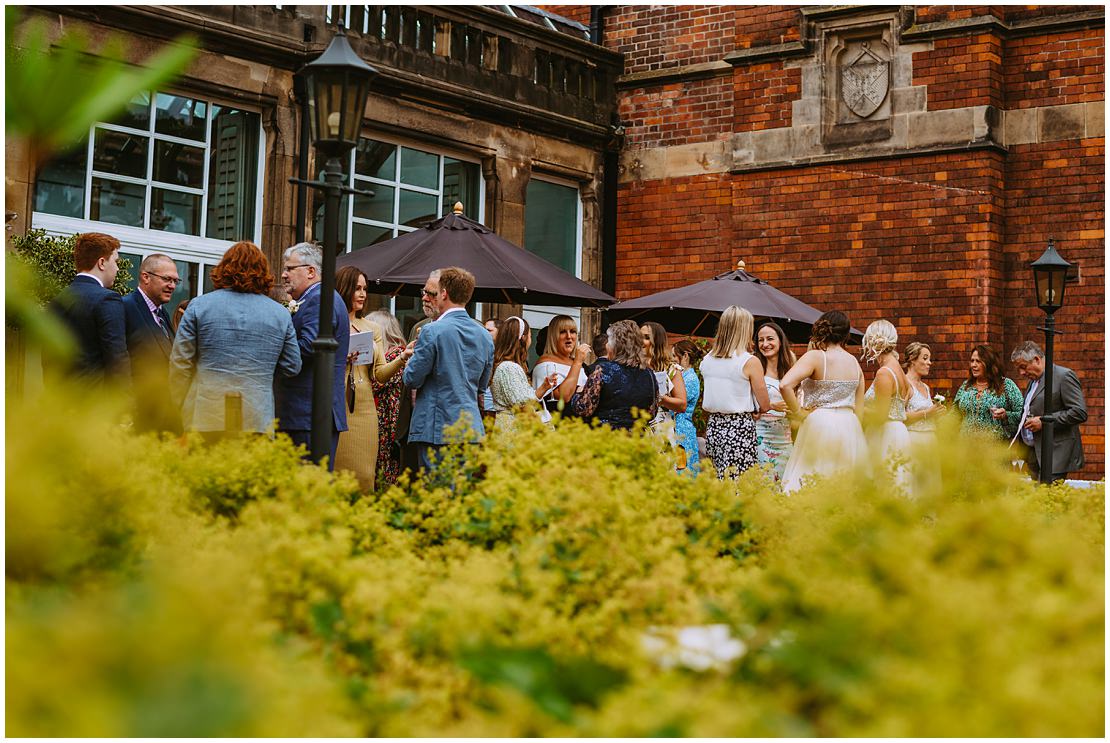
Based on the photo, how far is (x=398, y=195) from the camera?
538 inches

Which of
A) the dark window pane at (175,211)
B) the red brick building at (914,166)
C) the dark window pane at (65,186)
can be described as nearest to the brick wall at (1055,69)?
the red brick building at (914,166)

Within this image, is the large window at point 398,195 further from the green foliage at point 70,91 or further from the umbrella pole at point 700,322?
the green foliage at point 70,91

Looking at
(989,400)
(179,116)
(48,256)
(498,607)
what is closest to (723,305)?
(989,400)

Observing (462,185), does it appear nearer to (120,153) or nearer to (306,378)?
(120,153)

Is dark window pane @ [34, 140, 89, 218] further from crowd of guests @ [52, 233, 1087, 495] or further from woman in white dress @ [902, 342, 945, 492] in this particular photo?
woman in white dress @ [902, 342, 945, 492]

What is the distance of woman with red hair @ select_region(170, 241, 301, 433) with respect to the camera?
19.9 ft

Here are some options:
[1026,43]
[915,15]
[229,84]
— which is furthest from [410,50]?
[1026,43]

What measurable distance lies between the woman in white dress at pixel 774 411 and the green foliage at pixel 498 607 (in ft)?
14.6

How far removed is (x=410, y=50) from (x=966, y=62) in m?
5.78

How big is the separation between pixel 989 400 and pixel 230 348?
7.26m

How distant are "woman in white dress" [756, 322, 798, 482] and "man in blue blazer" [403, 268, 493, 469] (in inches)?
117

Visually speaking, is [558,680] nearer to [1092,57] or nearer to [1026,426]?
[1026,426]

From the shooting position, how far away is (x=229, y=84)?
1184cm

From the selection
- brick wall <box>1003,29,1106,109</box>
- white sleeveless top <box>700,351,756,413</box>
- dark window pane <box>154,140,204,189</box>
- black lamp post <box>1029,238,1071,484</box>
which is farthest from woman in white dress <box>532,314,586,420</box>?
brick wall <box>1003,29,1106,109</box>
